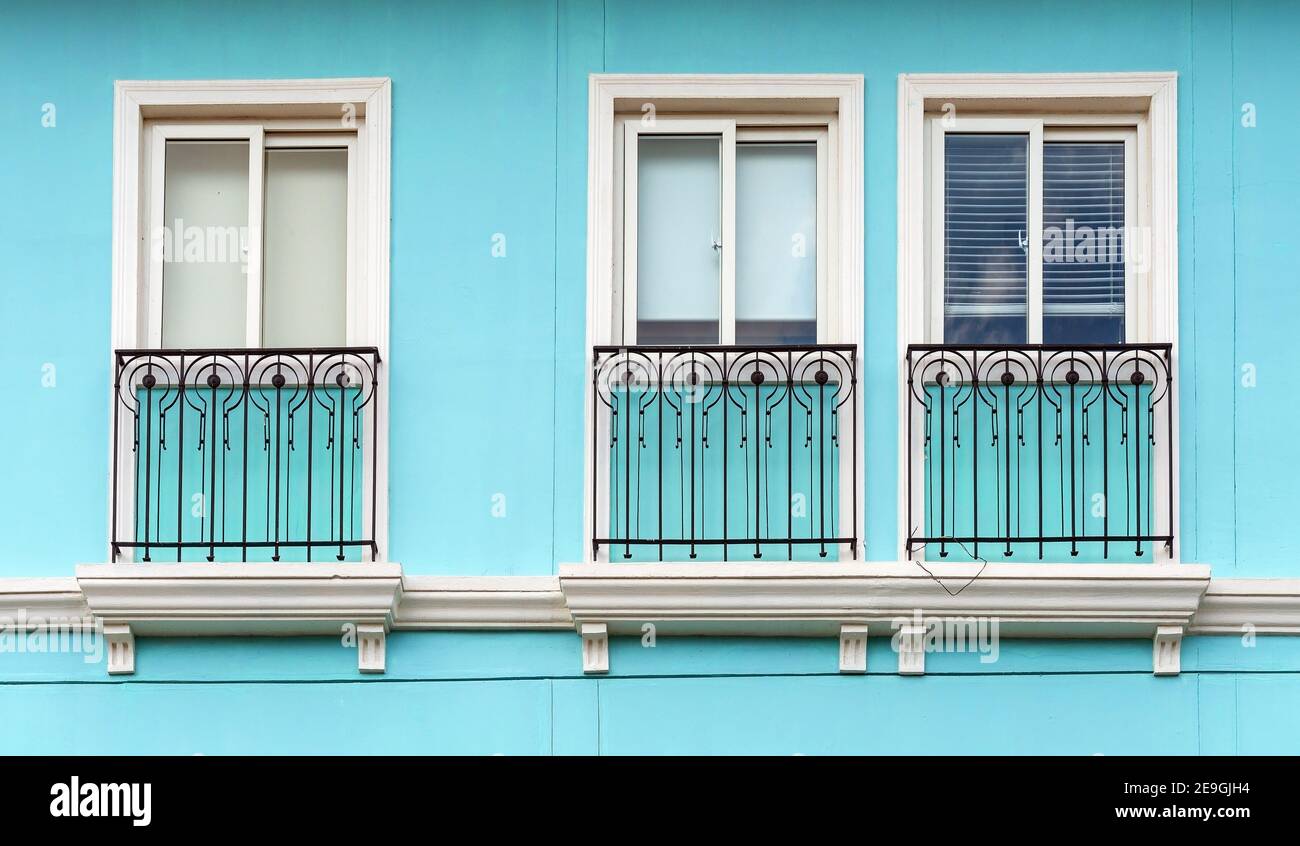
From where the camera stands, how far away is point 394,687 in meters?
11.5

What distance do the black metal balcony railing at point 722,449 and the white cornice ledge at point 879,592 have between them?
0.39 m

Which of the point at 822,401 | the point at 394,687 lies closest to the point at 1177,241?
the point at 822,401

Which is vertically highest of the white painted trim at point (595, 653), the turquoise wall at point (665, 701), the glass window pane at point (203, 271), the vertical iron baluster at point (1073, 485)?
the glass window pane at point (203, 271)

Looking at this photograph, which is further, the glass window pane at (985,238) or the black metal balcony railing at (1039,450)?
the glass window pane at (985,238)

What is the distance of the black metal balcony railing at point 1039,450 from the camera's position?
11.5 metres

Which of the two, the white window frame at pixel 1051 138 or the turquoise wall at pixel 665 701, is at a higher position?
the white window frame at pixel 1051 138

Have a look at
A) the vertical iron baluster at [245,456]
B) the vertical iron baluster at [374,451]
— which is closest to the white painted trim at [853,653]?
the vertical iron baluster at [374,451]

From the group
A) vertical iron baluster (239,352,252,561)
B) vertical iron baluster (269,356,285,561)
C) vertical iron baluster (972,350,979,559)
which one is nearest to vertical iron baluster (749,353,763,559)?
vertical iron baluster (972,350,979,559)

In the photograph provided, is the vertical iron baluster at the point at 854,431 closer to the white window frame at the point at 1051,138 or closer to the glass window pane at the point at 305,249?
the white window frame at the point at 1051,138

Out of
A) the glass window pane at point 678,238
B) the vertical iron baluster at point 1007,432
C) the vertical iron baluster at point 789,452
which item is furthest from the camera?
the glass window pane at point 678,238

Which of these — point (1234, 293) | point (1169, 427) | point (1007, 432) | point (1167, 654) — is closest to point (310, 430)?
point (1007, 432)

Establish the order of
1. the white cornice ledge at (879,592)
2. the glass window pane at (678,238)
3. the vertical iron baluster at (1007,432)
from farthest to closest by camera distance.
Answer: the glass window pane at (678,238)
the vertical iron baluster at (1007,432)
the white cornice ledge at (879,592)

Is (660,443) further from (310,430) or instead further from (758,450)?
(310,430)

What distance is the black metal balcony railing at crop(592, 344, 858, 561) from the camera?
11500 millimetres
